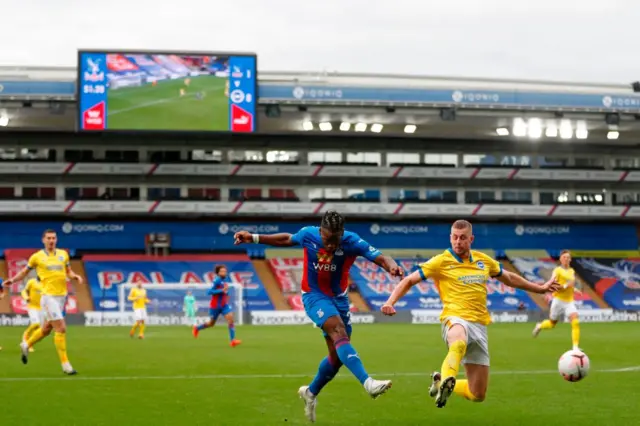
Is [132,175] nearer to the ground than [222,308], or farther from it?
farther from it

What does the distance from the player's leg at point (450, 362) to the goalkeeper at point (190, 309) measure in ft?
118

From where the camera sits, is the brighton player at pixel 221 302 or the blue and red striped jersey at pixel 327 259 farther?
the brighton player at pixel 221 302

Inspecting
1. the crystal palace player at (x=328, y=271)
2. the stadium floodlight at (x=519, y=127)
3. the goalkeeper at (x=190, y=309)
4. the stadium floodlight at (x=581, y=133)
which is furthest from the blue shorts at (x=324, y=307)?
the stadium floodlight at (x=581, y=133)

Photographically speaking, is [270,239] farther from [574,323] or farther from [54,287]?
[574,323]

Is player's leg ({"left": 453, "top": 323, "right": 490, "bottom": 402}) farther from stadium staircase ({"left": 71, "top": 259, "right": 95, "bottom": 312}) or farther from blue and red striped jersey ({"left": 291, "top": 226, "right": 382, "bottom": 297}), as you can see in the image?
stadium staircase ({"left": 71, "top": 259, "right": 95, "bottom": 312})

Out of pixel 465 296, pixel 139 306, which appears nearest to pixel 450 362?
→ pixel 465 296

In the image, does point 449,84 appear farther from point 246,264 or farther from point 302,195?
point 246,264

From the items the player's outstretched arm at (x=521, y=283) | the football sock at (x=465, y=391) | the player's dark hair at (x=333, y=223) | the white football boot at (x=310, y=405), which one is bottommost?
the white football boot at (x=310, y=405)

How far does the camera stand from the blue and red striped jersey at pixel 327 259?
36.7ft

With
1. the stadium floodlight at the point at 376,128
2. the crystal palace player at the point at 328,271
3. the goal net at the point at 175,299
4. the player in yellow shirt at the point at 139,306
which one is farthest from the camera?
the stadium floodlight at the point at 376,128

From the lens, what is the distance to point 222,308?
2698 cm

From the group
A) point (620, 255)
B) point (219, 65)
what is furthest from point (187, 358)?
point (620, 255)

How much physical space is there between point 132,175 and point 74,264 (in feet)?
21.6

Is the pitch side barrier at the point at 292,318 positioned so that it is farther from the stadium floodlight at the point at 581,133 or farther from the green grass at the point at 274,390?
the green grass at the point at 274,390
